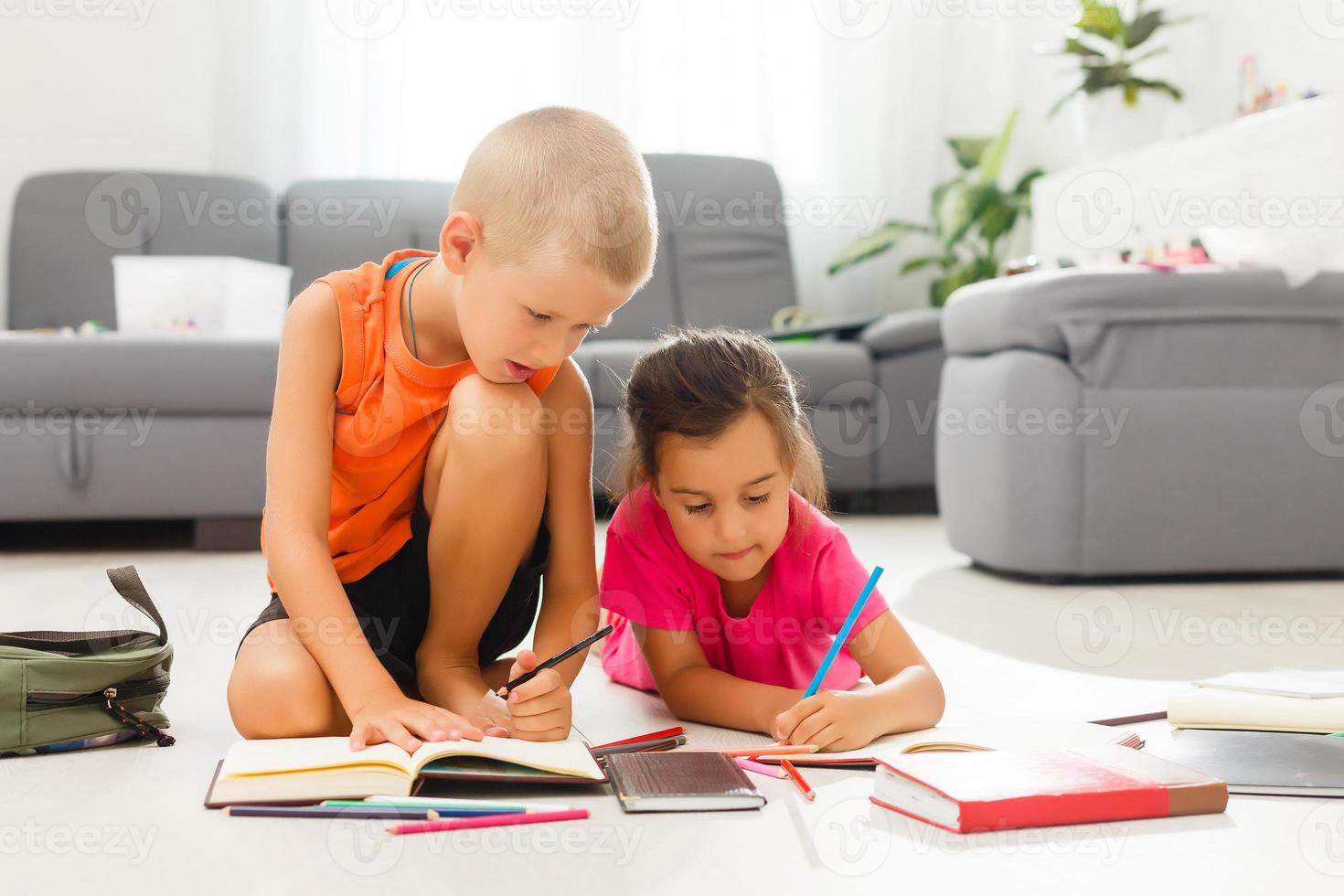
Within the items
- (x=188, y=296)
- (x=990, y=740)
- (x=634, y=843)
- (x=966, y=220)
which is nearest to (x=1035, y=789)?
(x=990, y=740)

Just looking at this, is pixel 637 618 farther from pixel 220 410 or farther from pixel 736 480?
pixel 220 410

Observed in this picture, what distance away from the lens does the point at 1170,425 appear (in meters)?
1.97

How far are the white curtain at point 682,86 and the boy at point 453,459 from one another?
8.22 feet

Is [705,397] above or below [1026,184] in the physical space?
below

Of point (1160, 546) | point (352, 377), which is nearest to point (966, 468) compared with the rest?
point (1160, 546)

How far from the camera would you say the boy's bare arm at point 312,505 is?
96 cm

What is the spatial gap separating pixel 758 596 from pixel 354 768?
0.50 m

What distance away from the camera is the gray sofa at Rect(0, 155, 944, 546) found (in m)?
2.36

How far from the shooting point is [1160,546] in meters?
1.98

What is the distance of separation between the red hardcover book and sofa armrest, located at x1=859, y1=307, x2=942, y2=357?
2187 millimetres

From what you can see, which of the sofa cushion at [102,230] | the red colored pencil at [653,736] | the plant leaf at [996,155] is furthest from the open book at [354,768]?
the plant leaf at [996,155]

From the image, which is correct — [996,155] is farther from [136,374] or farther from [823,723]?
[823,723]

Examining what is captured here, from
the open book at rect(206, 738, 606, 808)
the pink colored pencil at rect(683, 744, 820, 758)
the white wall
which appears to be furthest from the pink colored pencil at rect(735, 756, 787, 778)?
the white wall

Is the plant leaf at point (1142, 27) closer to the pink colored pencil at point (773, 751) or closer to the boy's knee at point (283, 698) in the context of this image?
the pink colored pencil at point (773, 751)
